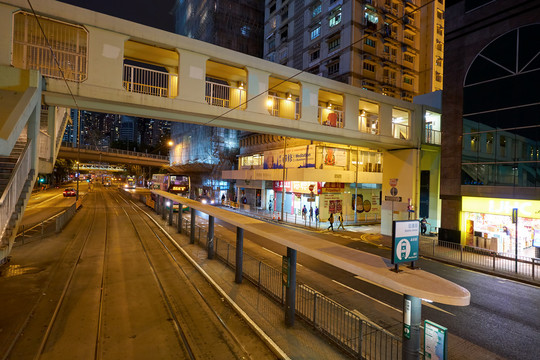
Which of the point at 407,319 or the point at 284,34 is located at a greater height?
the point at 284,34

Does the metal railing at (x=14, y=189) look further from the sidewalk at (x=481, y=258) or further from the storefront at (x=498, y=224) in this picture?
the storefront at (x=498, y=224)

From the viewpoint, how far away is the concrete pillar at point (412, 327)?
4.55m

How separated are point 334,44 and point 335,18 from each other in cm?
323

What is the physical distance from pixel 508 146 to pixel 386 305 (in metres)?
13.3

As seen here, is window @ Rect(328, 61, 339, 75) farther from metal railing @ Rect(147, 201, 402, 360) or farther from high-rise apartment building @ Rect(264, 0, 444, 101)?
metal railing @ Rect(147, 201, 402, 360)

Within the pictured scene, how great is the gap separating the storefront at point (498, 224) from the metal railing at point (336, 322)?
41.4 feet

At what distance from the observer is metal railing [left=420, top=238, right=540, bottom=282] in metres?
12.5

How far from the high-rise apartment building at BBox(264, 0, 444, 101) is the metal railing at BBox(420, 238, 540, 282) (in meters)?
25.9

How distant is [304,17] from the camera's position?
42.3 meters

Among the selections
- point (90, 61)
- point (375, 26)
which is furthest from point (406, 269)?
point (375, 26)

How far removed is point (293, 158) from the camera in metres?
30.5

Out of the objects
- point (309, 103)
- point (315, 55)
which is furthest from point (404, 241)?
point (315, 55)

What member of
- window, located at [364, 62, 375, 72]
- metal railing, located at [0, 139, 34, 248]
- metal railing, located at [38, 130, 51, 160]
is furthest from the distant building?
metal railing, located at [0, 139, 34, 248]

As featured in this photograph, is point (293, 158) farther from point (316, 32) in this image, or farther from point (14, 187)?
point (14, 187)
